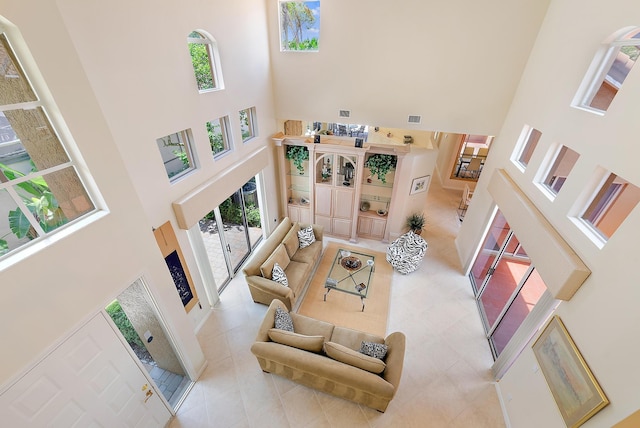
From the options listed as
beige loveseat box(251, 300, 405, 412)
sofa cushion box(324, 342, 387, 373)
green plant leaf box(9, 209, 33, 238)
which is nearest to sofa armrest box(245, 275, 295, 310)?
beige loveseat box(251, 300, 405, 412)

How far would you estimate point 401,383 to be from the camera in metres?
4.71

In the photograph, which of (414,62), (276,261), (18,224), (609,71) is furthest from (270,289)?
(609,71)

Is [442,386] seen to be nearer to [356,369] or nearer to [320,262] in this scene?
[356,369]

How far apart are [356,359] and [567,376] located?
8.42 ft

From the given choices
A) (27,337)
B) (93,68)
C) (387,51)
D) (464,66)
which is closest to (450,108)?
(464,66)

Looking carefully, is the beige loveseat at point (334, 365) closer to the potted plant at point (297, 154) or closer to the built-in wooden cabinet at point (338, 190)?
the built-in wooden cabinet at point (338, 190)

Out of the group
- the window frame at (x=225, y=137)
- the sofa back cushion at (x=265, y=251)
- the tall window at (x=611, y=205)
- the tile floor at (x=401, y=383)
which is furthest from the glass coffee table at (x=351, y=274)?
the tall window at (x=611, y=205)

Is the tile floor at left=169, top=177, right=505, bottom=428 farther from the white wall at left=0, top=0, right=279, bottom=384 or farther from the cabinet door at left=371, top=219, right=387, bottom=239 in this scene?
the cabinet door at left=371, top=219, right=387, bottom=239

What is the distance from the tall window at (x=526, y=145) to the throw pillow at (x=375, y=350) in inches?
176

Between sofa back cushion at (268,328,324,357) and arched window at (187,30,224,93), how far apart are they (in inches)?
179

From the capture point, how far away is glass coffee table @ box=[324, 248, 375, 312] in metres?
6.03

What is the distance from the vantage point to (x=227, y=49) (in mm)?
5145

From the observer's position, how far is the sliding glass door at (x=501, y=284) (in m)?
5.02

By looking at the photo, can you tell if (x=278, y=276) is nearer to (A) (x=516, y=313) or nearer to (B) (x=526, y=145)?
(A) (x=516, y=313)
